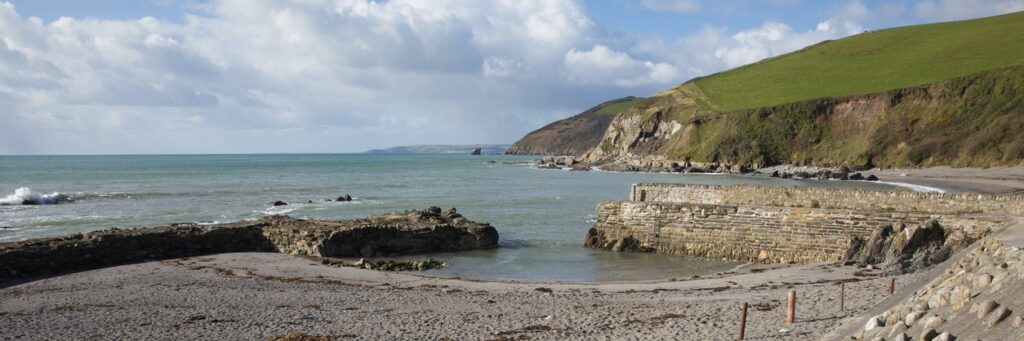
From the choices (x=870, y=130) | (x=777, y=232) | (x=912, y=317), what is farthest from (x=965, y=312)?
(x=870, y=130)

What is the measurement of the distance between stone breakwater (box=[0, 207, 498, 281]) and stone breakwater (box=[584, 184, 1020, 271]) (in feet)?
19.5

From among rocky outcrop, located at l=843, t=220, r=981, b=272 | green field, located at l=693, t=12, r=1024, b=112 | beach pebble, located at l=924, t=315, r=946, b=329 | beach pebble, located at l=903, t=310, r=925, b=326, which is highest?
green field, located at l=693, t=12, r=1024, b=112

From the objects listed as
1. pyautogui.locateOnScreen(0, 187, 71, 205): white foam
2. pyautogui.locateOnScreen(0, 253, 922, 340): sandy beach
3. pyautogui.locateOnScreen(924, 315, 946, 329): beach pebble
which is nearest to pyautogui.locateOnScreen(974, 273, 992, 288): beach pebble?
pyautogui.locateOnScreen(924, 315, 946, 329): beach pebble

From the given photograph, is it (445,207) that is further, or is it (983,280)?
(445,207)

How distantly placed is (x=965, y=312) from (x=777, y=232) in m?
16.2

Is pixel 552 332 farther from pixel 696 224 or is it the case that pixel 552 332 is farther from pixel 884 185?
pixel 884 185

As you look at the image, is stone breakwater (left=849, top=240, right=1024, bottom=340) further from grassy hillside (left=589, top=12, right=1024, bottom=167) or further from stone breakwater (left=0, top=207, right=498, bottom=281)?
grassy hillside (left=589, top=12, right=1024, bottom=167)

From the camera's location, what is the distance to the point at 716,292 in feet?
58.0

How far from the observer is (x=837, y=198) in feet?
86.8

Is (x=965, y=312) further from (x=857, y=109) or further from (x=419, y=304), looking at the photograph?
(x=857, y=109)

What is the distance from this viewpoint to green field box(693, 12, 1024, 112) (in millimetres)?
87188

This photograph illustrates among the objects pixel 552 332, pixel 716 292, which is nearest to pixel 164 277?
pixel 552 332

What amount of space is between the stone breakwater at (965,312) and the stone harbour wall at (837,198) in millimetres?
14145

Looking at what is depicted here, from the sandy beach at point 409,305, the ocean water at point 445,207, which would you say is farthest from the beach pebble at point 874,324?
the ocean water at point 445,207
